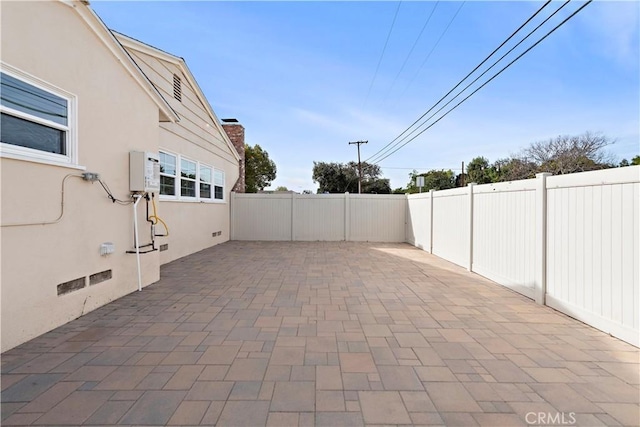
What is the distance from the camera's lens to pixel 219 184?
1112 cm

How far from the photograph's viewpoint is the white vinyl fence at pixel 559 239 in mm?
3070

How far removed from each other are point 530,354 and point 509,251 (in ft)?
9.06

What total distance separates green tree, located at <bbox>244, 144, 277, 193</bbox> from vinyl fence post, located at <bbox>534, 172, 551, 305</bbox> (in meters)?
22.9

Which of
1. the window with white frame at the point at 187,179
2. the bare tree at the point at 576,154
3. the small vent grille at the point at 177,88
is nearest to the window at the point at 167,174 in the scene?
the window with white frame at the point at 187,179

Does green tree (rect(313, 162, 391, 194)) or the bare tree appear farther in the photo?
green tree (rect(313, 162, 391, 194))

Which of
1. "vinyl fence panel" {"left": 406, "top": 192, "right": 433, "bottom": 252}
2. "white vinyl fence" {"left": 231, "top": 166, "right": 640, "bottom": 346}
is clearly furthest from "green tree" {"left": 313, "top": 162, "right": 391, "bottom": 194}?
"white vinyl fence" {"left": 231, "top": 166, "right": 640, "bottom": 346}

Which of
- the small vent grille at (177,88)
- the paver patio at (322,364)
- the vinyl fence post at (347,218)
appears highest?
the small vent grille at (177,88)

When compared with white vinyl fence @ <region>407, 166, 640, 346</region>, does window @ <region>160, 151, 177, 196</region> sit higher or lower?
higher

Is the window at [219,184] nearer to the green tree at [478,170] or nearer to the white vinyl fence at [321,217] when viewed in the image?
the white vinyl fence at [321,217]

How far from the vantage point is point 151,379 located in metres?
2.35

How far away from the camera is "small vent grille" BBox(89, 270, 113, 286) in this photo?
13.0 feet

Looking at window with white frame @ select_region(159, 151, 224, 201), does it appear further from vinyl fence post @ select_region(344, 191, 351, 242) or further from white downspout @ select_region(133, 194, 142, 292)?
vinyl fence post @ select_region(344, 191, 351, 242)

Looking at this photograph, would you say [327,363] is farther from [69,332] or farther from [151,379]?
[69,332]

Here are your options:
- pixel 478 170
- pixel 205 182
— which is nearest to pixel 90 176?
pixel 205 182
